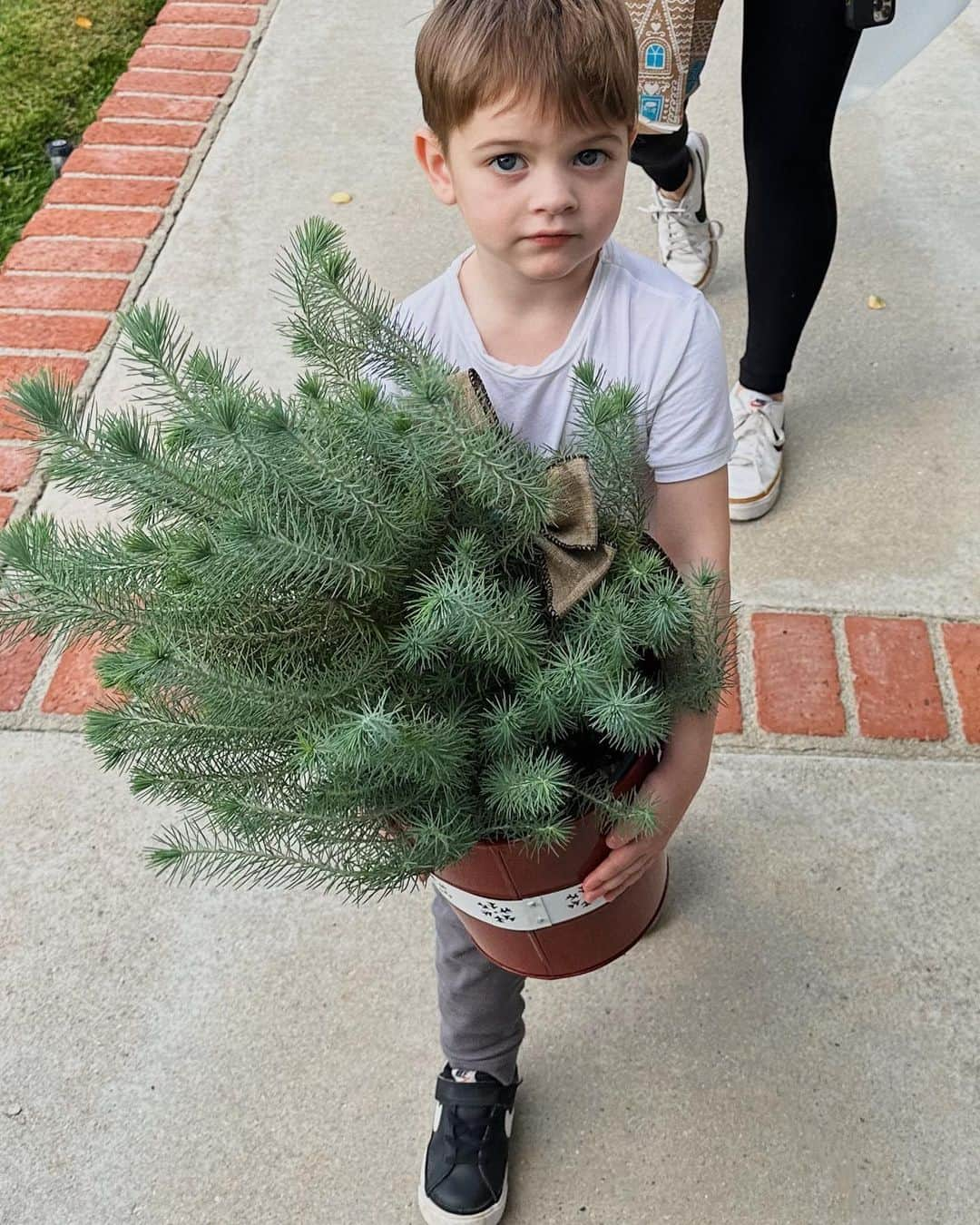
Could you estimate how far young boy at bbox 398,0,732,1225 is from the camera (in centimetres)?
125

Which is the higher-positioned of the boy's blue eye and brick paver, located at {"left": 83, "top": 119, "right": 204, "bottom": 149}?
the boy's blue eye

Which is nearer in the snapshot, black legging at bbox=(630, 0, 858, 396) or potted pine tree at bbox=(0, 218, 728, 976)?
potted pine tree at bbox=(0, 218, 728, 976)

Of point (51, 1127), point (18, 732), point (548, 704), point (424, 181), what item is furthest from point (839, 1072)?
point (424, 181)

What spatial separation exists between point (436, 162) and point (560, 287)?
199mm

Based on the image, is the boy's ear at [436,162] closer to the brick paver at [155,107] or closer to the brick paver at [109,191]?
the brick paver at [109,191]

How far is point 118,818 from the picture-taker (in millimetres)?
2166

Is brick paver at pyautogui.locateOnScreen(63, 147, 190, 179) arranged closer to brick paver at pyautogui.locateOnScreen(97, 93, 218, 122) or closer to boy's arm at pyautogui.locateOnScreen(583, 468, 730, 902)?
brick paver at pyautogui.locateOnScreen(97, 93, 218, 122)

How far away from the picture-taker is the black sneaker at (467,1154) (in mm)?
1658

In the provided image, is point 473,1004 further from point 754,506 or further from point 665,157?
point 665,157

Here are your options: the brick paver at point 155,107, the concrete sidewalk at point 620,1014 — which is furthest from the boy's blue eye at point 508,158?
the brick paver at point 155,107

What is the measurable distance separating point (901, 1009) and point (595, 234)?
1260mm

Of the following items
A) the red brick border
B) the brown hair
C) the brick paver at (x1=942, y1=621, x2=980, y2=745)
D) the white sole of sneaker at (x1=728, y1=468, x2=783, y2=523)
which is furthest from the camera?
the red brick border

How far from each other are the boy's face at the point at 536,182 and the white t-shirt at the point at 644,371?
10cm

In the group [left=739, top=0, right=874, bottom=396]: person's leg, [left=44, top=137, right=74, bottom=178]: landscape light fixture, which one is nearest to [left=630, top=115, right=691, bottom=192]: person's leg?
[left=739, top=0, right=874, bottom=396]: person's leg
